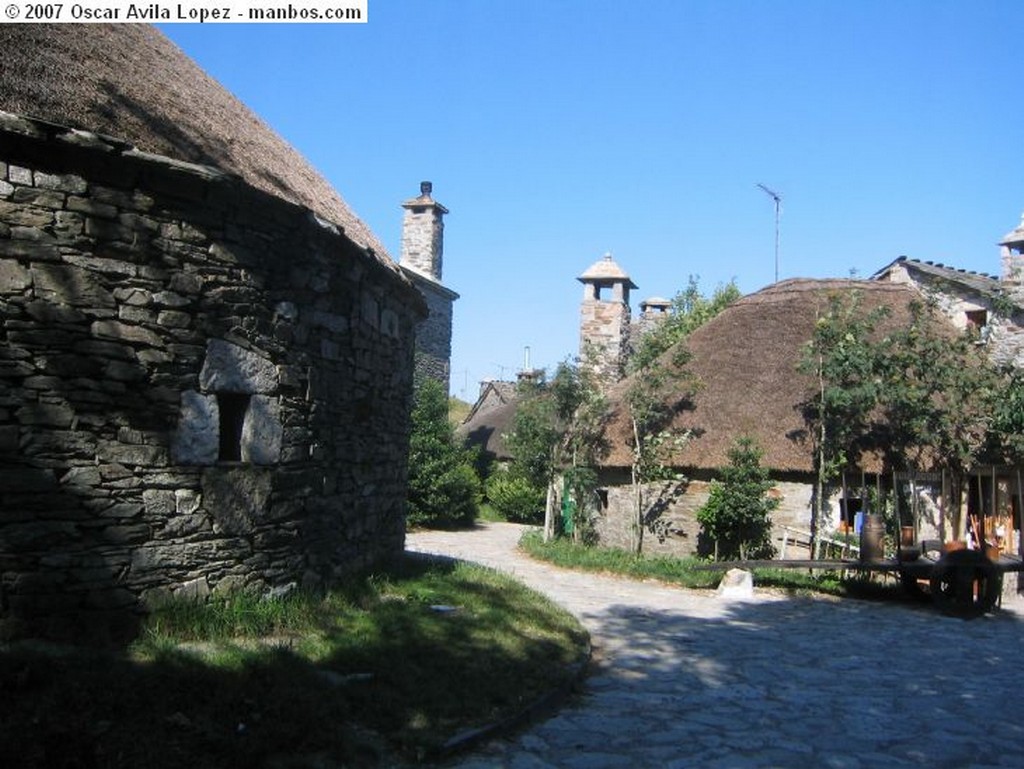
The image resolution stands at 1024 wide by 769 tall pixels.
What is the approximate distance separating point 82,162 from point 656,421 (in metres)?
12.7

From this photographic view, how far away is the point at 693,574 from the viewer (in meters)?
14.2

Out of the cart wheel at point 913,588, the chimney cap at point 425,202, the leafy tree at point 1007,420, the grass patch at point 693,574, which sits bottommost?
the grass patch at point 693,574

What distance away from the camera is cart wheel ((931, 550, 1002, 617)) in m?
11.7

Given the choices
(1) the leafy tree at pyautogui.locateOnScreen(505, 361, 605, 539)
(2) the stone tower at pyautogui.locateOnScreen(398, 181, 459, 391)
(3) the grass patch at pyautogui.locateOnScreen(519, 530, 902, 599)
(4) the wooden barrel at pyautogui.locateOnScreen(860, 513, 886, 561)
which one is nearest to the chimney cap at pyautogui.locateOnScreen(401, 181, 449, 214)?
(2) the stone tower at pyautogui.locateOnScreen(398, 181, 459, 391)

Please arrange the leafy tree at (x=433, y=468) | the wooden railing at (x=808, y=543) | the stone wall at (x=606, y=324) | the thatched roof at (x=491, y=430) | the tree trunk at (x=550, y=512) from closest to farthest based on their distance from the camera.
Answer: the wooden railing at (x=808, y=543)
the tree trunk at (x=550, y=512)
the leafy tree at (x=433, y=468)
the stone wall at (x=606, y=324)
the thatched roof at (x=491, y=430)

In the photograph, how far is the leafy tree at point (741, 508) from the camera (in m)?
14.7

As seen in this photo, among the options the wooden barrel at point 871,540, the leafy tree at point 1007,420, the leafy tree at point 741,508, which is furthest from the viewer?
the leafy tree at point 741,508

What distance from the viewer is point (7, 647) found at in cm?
510

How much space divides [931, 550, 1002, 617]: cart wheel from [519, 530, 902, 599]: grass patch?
1.14m

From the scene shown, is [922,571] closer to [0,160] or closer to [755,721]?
[755,721]

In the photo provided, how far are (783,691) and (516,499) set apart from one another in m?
19.0

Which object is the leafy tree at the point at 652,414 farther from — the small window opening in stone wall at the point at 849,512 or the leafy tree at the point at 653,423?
the small window opening in stone wall at the point at 849,512

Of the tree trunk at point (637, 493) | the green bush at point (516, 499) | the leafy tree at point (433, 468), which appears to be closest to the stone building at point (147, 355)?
the tree trunk at point (637, 493)

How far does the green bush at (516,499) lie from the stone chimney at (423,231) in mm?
6884
